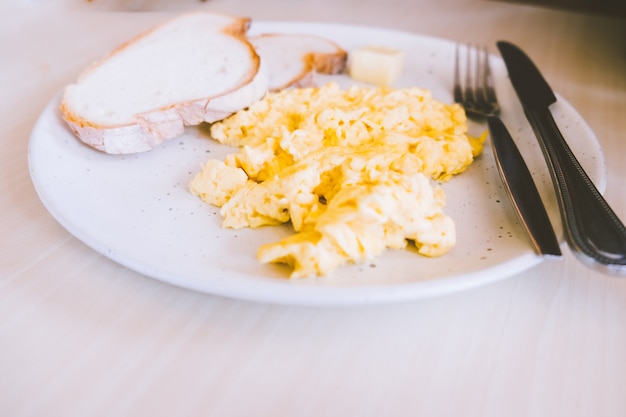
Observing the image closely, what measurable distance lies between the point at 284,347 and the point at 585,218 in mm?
583

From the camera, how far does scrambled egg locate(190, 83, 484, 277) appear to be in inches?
36.7

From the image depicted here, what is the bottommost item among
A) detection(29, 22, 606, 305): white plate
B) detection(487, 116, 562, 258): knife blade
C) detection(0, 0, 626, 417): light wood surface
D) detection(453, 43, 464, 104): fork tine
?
detection(0, 0, 626, 417): light wood surface

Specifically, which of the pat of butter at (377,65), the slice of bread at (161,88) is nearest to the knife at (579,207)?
the pat of butter at (377,65)

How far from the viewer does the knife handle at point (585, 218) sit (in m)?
0.86

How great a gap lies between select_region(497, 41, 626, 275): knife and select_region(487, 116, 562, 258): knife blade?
3 centimetres

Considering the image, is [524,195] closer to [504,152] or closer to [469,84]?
[504,152]

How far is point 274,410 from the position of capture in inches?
31.7

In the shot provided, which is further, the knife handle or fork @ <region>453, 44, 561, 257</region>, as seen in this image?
fork @ <region>453, 44, 561, 257</region>

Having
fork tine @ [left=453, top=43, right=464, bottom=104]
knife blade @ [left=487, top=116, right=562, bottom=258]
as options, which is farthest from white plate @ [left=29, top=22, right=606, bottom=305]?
fork tine @ [left=453, top=43, right=464, bottom=104]

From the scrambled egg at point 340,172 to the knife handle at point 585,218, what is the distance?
0.21 m

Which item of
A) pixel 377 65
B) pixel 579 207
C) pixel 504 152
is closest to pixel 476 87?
pixel 377 65

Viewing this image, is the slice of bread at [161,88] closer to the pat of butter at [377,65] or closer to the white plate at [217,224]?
the white plate at [217,224]

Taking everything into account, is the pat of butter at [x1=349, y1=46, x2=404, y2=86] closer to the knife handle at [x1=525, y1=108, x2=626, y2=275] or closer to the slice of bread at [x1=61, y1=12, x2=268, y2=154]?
the slice of bread at [x1=61, y1=12, x2=268, y2=154]

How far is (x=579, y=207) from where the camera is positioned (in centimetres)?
97
